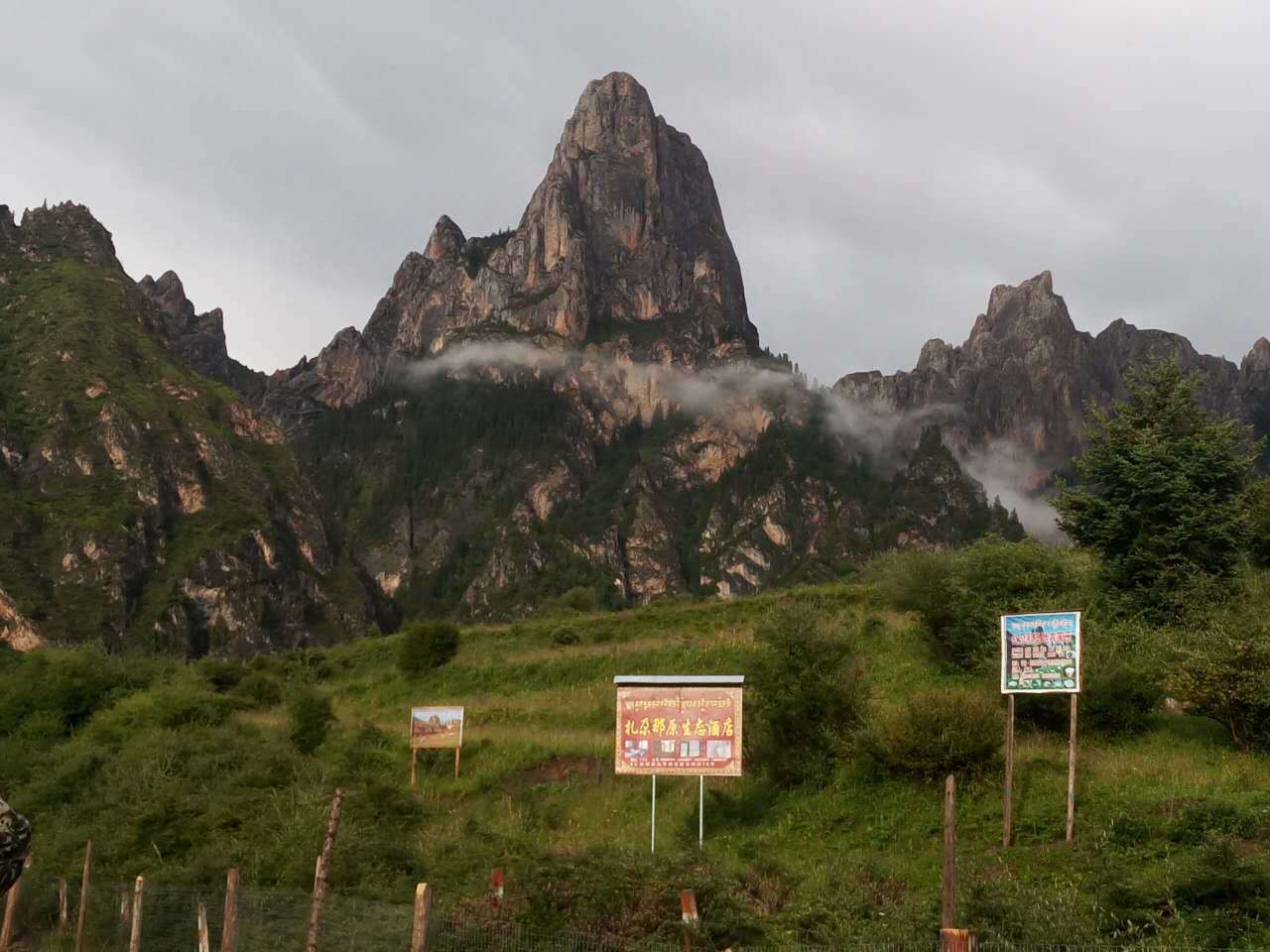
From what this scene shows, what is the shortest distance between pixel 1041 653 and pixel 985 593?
12.3 m

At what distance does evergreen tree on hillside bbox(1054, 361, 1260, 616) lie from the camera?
103 feet

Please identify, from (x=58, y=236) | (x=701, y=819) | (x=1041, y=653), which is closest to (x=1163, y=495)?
(x=1041, y=653)

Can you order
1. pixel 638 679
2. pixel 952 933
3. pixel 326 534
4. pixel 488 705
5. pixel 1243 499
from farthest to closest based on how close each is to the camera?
pixel 326 534 < pixel 488 705 < pixel 1243 499 < pixel 638 679 < pixel 952 933

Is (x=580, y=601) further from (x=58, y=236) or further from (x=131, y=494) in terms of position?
(x=58, y=236)

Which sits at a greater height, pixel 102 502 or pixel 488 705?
pixel 102 502

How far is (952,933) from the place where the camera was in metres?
8.58

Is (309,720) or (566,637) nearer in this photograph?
(309,720)

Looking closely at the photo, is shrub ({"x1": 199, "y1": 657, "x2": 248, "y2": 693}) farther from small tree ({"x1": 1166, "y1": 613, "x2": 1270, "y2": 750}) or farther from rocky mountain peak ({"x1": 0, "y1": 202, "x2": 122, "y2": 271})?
rocky mountain peak ({"x1": 0, "y1": 202, "x2": 122, "y2": 271})

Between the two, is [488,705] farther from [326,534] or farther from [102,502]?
[326,534]

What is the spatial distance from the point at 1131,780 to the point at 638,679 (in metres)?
9.90

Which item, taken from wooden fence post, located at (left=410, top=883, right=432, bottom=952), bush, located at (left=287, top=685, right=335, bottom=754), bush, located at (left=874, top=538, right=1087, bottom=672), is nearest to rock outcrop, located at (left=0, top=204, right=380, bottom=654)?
bush, located at (left=287, top=685, right=335, bottom=754)

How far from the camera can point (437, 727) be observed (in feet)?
104

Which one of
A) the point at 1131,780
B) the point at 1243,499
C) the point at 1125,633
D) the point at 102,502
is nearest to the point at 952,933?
the point at 1131,780

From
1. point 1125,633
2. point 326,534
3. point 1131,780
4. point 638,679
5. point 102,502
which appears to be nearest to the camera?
point 1131,780
